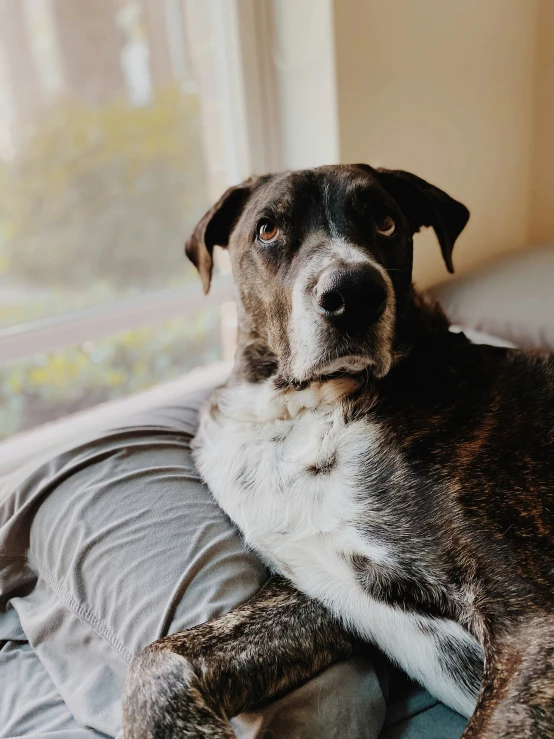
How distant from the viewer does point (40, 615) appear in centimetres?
187

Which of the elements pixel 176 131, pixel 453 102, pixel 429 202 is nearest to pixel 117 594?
pixel 429 202

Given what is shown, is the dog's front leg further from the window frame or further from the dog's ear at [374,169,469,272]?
the window frame

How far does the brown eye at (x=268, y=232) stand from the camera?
194 cm

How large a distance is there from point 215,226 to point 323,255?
64cm

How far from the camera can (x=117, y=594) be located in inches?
68.1

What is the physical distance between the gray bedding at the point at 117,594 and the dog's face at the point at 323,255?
21.3 inches

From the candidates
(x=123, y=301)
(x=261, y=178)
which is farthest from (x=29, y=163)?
(x=261, y=178)

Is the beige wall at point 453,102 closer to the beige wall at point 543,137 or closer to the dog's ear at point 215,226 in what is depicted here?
the beige wall at point 543,137

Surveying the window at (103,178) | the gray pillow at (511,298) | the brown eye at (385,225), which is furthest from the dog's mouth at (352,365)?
the window at (103,178)

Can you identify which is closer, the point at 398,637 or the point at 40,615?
the point at 398,637

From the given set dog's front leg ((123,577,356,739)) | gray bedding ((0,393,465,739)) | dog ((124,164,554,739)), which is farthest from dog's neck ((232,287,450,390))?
dog's front leg ((123,577,356,739))

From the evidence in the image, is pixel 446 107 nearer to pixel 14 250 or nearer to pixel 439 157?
pixel 439 157

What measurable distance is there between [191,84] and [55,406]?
1.82m

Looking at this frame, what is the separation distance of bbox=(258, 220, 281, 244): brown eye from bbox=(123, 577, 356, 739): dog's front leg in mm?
989
